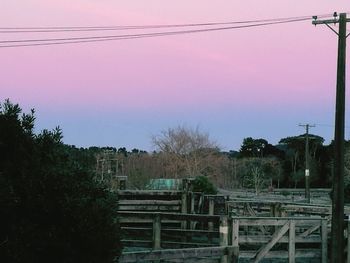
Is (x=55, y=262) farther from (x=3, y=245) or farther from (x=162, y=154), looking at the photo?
(x=162, y=154)

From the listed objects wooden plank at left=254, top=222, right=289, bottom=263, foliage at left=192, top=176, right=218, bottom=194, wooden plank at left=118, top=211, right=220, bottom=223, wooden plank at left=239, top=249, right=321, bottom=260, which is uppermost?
foliage at left=192, top=176, right=218, bottom=194

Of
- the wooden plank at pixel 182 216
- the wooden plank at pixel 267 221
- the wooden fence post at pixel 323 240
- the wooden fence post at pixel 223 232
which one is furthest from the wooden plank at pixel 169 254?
the wooden fence post at pixel 323 240

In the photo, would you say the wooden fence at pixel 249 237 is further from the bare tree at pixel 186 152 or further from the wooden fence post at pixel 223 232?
the bare tree at pixel 186 152

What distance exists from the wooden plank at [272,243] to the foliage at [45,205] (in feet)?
23.4

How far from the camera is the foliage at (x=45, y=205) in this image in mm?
4770

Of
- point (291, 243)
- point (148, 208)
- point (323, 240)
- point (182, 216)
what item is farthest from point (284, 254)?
point (148, 208)

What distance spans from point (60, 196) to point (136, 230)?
12.4 meters

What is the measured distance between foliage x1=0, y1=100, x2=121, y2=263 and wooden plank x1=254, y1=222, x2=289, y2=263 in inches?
281

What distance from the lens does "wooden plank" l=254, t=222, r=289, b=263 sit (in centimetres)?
1213

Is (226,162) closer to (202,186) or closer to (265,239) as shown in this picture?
(202,186)

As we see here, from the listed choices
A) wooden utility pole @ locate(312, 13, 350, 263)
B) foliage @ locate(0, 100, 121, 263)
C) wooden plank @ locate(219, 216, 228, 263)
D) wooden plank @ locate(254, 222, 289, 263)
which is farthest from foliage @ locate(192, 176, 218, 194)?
foliage @ locate(0, 100, 121, 263)

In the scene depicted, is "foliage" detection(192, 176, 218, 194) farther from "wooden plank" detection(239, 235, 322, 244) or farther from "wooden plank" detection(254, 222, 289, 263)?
"wooden plank" detection(254, 222, 289, 263)

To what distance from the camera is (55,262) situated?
194 inches

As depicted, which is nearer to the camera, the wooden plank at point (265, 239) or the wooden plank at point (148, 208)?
the wooden plank at point (265, 239)
